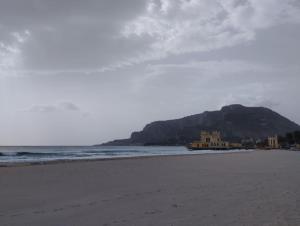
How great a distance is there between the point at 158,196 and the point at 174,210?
2.76 meters

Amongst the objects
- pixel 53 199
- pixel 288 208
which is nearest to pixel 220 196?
pixel 288 208

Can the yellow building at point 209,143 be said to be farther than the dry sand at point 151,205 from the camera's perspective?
Yes

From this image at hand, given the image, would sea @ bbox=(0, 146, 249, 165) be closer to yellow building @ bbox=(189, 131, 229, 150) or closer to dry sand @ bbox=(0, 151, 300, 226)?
dry sand @ bbox=(0, 151, 300, 226)

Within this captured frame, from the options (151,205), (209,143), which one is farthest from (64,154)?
(209,143)

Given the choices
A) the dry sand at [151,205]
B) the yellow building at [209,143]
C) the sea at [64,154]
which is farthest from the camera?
the yellow building at [209,143]

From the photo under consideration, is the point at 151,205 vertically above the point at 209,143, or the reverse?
the point at 209,143

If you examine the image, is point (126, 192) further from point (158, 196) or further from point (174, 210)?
point (174, 210)

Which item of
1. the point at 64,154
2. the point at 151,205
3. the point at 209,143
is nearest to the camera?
the point at 151,205

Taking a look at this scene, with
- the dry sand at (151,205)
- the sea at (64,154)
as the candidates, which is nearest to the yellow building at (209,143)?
the sea at (64,154)

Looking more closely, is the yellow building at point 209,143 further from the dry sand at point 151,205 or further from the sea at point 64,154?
the dry sand at point 151,205

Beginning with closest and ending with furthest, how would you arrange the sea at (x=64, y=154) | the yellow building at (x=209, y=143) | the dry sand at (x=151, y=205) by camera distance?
1. the dry sand at (x=151, y=205)
2. the sea at (x=64, y=154)
3. the yellow building at (x=209, y=143)

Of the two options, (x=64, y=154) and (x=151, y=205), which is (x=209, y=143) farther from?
(x=151, y=205)

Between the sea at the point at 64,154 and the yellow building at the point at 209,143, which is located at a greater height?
the yellow building at the point at 209,143

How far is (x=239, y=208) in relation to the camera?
370 inches
